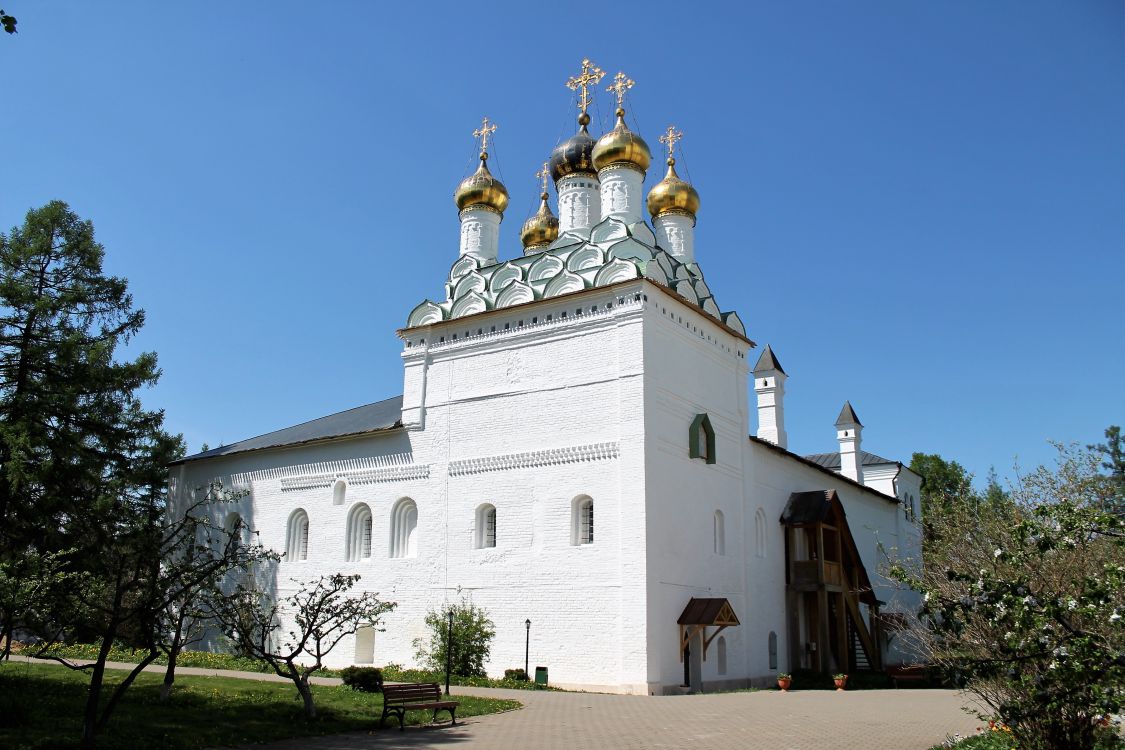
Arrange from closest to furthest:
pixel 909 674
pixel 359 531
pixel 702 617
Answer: pixel 702 617
pixel 909 674
pixel 359 531

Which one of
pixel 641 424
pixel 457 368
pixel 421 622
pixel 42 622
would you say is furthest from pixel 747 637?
pixel 42 622

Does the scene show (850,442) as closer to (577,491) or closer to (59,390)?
(577,491)

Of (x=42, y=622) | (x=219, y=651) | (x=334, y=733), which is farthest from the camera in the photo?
(x=219, y=651)

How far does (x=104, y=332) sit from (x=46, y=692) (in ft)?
32.7

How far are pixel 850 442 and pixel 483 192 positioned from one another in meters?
16.7

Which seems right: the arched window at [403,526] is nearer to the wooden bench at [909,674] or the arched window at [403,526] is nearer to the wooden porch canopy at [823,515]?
the wooden porch canopy at [823,515]

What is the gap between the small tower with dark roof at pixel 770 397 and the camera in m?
29.3

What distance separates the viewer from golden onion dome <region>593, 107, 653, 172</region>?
22.0 meters

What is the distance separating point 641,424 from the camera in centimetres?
1802

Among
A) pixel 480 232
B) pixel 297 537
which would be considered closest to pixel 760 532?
pixel 480 232

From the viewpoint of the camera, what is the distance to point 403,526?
70.9 feet

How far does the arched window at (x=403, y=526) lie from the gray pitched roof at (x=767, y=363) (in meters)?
13.8

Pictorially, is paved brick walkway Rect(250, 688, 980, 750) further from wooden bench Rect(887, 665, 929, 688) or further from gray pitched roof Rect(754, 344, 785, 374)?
gray pitched roof Rect(754, 344, 785, 374)

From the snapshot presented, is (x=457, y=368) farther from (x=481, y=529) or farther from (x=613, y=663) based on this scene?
(x=613, y=663)
